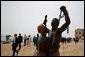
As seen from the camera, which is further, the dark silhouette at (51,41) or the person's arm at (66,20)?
the person's arm at (66,20)

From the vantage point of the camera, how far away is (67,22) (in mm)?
5492

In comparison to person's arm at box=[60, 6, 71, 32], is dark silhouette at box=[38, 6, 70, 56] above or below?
below

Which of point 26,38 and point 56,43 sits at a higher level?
point 56,43

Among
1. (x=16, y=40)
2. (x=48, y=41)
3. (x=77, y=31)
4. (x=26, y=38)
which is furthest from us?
(x=77, y=31)

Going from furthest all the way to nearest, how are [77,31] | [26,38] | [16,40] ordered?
[77,31] → [26,38] → [16,40]

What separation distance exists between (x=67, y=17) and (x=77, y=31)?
9316cm

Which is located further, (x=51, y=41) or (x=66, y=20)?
(x=66, y=20)

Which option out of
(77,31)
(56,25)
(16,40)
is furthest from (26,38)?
(77,31)

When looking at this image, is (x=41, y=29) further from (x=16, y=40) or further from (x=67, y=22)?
(x=16, y=40)

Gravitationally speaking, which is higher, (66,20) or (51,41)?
(66,20)

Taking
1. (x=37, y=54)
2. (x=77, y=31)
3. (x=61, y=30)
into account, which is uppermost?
(x=61, y=30)

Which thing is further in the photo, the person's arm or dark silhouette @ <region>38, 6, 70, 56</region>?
the person's arm

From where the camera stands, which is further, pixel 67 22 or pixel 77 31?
pixel 77 31

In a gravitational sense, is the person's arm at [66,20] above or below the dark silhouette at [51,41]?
above
